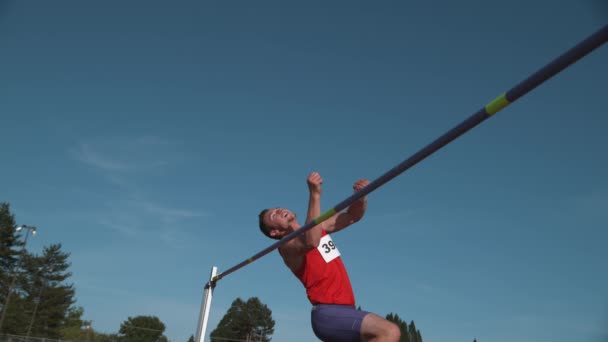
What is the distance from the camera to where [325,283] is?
3256 millimetres

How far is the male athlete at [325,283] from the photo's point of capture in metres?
2.85

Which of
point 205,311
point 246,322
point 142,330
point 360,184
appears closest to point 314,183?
point 360,184

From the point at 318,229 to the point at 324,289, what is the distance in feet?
1.42

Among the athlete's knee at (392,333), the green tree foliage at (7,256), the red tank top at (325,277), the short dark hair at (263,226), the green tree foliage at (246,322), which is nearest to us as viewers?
the athlete's knee at (392,333)

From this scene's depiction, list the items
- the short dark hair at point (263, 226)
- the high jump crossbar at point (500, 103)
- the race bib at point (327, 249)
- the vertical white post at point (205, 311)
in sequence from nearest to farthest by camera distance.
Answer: the high jump crossbar at point (500, 103)
the race bib at point (327, 249)
the short dark hair at point (263, 226)
the vertical white post at point (205, 311)

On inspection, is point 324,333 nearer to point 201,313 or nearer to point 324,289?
point 324,289

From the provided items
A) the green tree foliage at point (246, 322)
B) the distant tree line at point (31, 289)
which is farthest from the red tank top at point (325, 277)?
the green tree foliage at point (246, 322)

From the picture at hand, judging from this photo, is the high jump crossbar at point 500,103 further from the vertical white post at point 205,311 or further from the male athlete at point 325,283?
the vertical white post at point 205,311

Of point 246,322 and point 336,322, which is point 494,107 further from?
point 246,322

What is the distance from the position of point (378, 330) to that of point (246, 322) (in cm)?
7032

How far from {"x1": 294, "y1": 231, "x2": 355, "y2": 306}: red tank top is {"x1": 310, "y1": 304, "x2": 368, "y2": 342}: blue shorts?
0.06 metres

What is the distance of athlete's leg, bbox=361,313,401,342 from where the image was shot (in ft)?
9.03

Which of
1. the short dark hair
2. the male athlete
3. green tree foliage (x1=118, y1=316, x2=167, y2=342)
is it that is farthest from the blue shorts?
green tree foliage (x1=118, y1=316, x2=167, y2=342)

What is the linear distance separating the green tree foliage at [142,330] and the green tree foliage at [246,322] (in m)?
10.3
